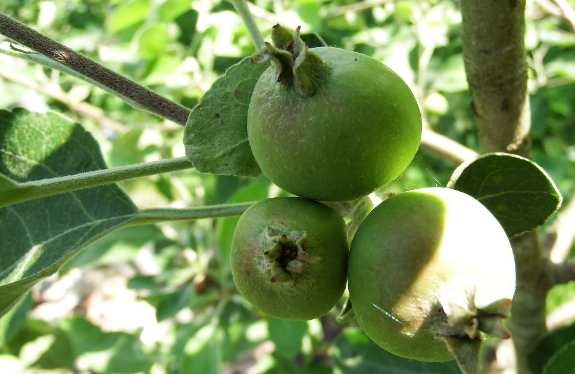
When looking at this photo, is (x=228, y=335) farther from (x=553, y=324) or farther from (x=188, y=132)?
(x=188, y=132)

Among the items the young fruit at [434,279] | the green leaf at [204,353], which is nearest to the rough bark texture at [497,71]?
the young fruit at [434,279]

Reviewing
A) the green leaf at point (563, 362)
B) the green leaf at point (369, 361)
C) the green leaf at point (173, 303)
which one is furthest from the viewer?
the green leaf at point (173, 303)

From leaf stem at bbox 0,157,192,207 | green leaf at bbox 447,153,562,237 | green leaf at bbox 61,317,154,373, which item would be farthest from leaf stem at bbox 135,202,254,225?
green leaf at bbox 61,317,154,373

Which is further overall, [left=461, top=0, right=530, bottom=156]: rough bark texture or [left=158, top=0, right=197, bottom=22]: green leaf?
[left=158, top=0, right=197, bottom=22]: green leaf

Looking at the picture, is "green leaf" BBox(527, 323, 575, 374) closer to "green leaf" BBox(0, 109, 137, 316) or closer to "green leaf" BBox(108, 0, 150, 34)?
"green leaf" BBox(0, 109, 137, 316)

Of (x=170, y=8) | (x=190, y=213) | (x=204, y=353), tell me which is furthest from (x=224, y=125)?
(x=170, y=8)

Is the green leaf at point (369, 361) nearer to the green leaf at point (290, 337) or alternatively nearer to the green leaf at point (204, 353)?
the green leaf at point (290, 337)
